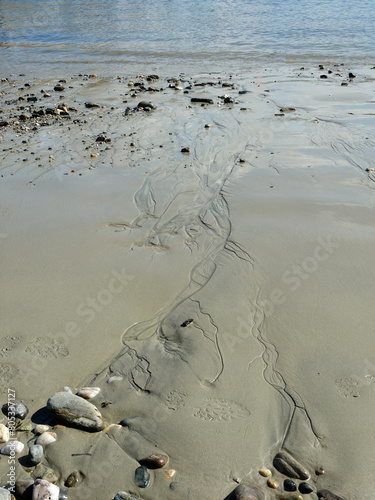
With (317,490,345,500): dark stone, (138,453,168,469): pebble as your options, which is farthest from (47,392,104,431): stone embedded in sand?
(317,490,345,500): dark stone

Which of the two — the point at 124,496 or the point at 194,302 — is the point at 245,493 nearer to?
the point at 124,496

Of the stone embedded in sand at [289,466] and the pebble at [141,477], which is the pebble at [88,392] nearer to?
the pebble at [141,477]

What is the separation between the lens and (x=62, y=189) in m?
5.71

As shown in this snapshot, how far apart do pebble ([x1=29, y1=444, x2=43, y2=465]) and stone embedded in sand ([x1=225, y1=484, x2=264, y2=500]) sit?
1.05m

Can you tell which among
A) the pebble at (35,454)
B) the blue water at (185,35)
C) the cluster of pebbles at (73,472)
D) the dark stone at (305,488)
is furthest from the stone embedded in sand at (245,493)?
the blue water at (185,35)

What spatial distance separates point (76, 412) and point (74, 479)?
403 millimetres

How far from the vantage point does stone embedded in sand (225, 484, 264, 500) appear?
2.24 meters

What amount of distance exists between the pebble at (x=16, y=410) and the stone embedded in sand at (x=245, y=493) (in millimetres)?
1331

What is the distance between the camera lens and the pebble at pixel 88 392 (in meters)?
2.90

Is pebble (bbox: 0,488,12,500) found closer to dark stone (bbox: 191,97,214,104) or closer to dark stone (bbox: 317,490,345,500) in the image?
dark stone (bbox: 317,490,345,500)

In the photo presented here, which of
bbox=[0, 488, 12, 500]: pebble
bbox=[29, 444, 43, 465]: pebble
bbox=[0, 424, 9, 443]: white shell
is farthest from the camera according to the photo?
bbox=[0, 424, 9, 443]: white shell

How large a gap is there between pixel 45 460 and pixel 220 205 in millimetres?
3480

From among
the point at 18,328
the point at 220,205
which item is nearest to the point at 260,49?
the point at 220,205

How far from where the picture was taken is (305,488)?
232cm
